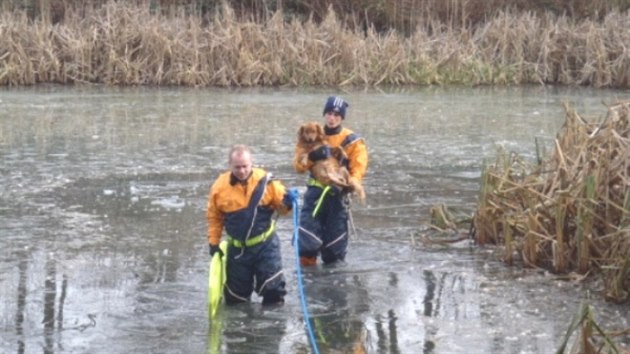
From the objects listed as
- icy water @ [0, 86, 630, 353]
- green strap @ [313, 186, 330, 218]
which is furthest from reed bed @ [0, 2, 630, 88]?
green strap @ [313, 186, 330, 218]

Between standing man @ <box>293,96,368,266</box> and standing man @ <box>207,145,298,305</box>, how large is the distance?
3.97 ft

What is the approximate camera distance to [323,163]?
808 centimetres

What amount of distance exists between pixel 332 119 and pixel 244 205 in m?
1.65

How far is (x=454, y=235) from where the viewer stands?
920 cm

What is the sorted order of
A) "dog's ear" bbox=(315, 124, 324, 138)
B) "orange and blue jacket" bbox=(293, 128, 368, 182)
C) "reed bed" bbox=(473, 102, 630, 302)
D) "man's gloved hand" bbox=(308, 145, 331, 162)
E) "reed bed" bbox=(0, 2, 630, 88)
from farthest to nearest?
"reed bed" bbox=(0, 2, 630, 88) → "orange and blue jacket" bbox=(293, 128, 368, 182) → "dog's ear" bbox=(315, 124, 324, 138) → "man's gloved hand" bbox=(308, 145, 331, 162) → "reed bed" bbox=(473, 102, 630, 302)

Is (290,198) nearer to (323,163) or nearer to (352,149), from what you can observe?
(323,163)

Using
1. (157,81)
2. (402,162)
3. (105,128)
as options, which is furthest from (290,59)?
(402,162)

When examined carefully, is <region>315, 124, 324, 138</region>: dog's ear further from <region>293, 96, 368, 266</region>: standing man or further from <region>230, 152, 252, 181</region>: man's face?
<region>230, 152, 252, 181</region>: man's face

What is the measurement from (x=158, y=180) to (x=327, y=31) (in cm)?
1323

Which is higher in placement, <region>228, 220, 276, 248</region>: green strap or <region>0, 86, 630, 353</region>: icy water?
<region>228, 220, 276, 248</region>: green strap

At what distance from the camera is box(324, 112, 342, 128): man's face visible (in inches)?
323

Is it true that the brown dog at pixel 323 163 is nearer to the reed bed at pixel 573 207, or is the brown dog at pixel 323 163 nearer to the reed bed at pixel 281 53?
the reed bed at pixel 573 207

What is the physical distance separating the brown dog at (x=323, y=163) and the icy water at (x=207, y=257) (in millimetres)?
656

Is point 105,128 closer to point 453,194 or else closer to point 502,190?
point 453,194
